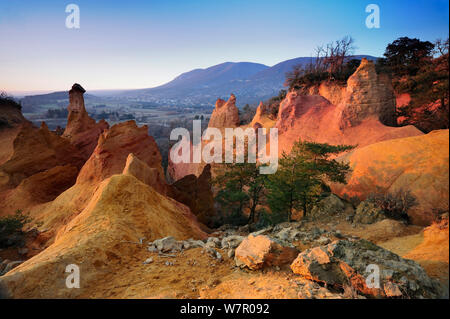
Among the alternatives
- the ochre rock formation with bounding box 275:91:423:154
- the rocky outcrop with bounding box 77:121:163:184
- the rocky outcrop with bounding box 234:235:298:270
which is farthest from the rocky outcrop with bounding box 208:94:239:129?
the rocky outcrop with bounding box 234:235:298:270

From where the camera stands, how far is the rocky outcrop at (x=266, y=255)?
166 inches

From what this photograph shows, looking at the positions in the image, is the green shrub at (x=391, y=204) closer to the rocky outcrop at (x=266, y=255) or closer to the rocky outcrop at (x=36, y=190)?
the rocky outcrop at (x=266, y=255)

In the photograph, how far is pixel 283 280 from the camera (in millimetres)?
Answer: 3848

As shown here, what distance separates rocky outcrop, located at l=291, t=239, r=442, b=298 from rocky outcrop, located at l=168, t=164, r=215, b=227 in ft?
37.8

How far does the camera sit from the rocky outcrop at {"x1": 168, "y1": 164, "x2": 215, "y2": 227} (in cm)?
1491

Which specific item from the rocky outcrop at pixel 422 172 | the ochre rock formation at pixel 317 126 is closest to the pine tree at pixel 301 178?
the rocky outcrop at pixel 422 172

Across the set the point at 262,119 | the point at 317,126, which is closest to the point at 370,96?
the point at 317,126

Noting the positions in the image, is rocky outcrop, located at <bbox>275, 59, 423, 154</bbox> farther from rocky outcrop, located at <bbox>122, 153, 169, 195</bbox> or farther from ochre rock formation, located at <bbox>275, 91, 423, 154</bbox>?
rocky outcrop, located at <bbox>122, 153, 169, 195</bbox>

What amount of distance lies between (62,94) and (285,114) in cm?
14820

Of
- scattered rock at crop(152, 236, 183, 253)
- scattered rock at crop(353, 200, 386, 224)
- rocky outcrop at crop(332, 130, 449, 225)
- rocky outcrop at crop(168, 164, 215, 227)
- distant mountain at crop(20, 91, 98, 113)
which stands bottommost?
rocky outcrop at crop(168, 164, 215, 227)

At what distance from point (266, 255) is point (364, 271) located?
1577 mm
